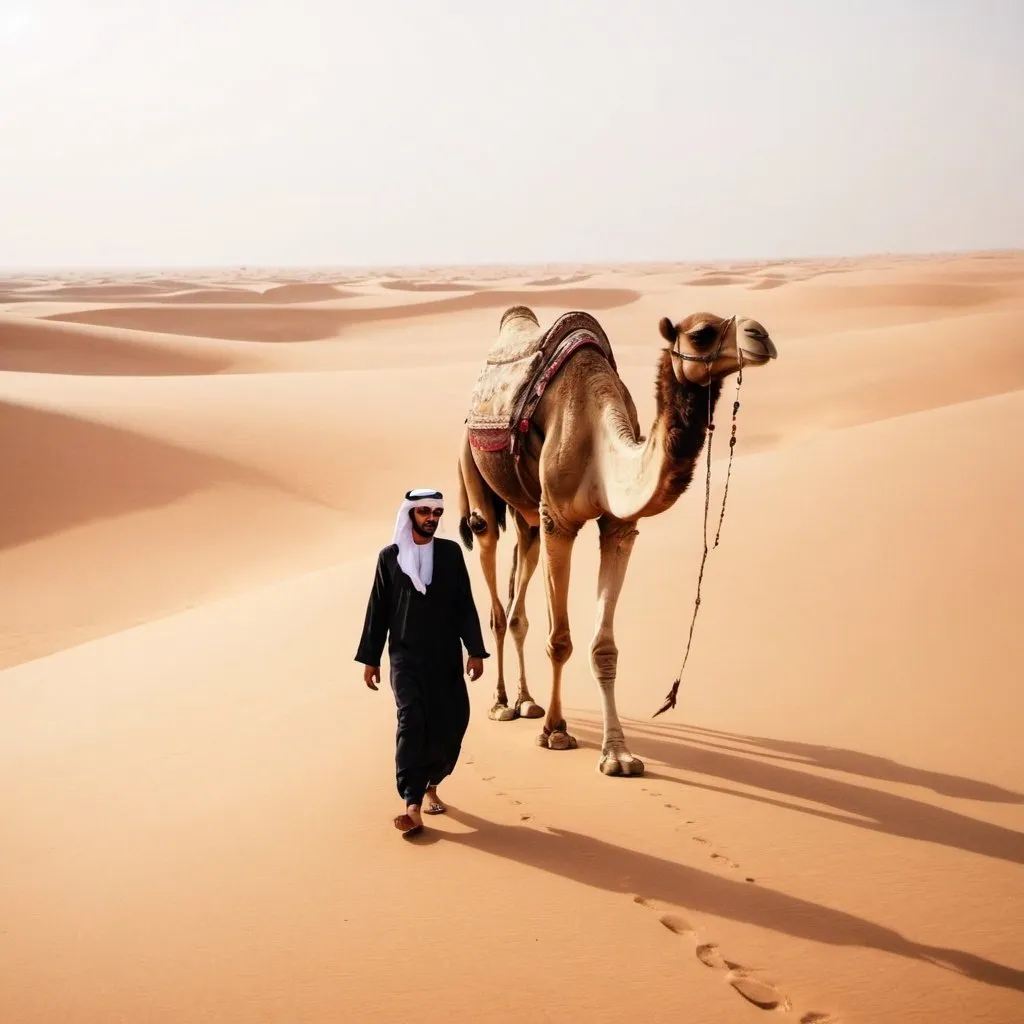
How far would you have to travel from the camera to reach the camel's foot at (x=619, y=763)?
5160 mm

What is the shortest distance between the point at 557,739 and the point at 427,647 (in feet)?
4.44

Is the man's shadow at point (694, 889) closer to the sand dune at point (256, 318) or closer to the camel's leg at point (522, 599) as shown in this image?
the camel's leg at point (522, 599)

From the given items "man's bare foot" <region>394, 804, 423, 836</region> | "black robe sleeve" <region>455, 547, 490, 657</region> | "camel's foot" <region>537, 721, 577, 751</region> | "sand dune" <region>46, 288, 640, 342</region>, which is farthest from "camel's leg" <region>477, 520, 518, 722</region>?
"sand dune" <region>46, 288, 640, 342</region>

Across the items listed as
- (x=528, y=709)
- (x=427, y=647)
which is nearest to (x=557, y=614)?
(x=528, y=709)

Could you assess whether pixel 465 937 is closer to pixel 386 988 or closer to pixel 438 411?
pixel 386 988

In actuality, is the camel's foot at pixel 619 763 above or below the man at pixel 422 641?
below

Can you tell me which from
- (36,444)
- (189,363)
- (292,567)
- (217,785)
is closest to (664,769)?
(217,785)

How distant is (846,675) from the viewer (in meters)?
6.40

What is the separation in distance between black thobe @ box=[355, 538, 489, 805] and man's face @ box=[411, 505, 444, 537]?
12cm

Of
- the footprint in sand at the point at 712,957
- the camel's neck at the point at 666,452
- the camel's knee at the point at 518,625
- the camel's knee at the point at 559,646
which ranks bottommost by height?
the footprint in sand at the point at 712,957

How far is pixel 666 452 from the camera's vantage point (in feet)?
15.4

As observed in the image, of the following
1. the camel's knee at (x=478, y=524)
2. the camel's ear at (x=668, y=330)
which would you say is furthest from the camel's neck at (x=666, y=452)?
the camel's knee at (x=478, y=524)

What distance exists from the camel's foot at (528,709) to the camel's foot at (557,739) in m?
0.59

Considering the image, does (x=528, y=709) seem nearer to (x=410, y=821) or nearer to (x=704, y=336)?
(x=410, y=821)
